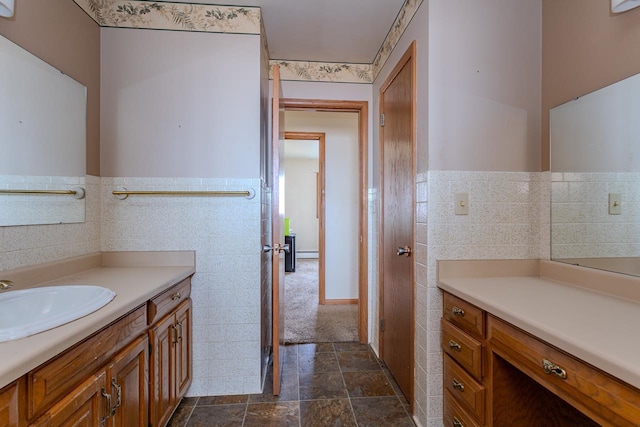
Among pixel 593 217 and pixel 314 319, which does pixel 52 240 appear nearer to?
pixel 314 319

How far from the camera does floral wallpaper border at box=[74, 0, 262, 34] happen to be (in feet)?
5.90

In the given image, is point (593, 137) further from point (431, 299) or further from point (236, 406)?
point (236, 406)

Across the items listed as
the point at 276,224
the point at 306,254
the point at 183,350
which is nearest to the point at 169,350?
the point at 183,350

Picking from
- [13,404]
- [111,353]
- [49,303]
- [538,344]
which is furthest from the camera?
[49,303]

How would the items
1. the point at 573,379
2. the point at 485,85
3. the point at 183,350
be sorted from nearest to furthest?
the point at 573,379, the point at 485,85, the point at 183,350

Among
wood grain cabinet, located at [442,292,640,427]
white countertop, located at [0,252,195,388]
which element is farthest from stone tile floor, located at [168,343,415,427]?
white countertop, located at [0,252,195,388]

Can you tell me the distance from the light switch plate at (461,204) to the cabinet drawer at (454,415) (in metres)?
0.89

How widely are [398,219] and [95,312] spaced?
160 centimetres

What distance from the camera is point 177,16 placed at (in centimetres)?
184

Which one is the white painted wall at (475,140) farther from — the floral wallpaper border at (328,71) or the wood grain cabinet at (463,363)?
the floral wallpaper border at (328,71)

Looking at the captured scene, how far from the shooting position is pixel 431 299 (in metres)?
1.51

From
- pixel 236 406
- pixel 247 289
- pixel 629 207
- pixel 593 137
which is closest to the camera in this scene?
pixel 629 207

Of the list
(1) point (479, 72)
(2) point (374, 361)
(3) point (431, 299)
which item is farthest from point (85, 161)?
(2) point (374, 361)

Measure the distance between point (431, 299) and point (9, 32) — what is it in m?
2.20
